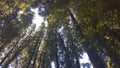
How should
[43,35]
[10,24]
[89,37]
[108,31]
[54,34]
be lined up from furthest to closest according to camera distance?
[43,35], [54,34], [10,24], [89,37], [108,31]

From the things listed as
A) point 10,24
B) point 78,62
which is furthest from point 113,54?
point 78,62

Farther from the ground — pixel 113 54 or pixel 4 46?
pixel 4 46

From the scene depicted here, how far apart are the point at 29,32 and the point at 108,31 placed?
57.6 feet

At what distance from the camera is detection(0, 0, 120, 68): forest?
30.6 feet

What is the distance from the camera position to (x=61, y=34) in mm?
20328

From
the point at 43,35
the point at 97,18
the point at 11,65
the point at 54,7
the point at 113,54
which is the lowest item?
the point at 113,54

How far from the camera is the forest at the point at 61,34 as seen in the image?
30.6ft

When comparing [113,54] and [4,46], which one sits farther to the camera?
[4,46]

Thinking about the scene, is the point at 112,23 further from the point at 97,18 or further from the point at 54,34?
the point at 54,34

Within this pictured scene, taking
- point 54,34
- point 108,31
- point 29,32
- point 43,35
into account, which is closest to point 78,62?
point 54,34

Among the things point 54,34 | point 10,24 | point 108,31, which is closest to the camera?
point 108,31

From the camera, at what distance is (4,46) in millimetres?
20641

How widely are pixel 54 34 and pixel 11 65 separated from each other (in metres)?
7.48

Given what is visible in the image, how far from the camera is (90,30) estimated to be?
957 cm
